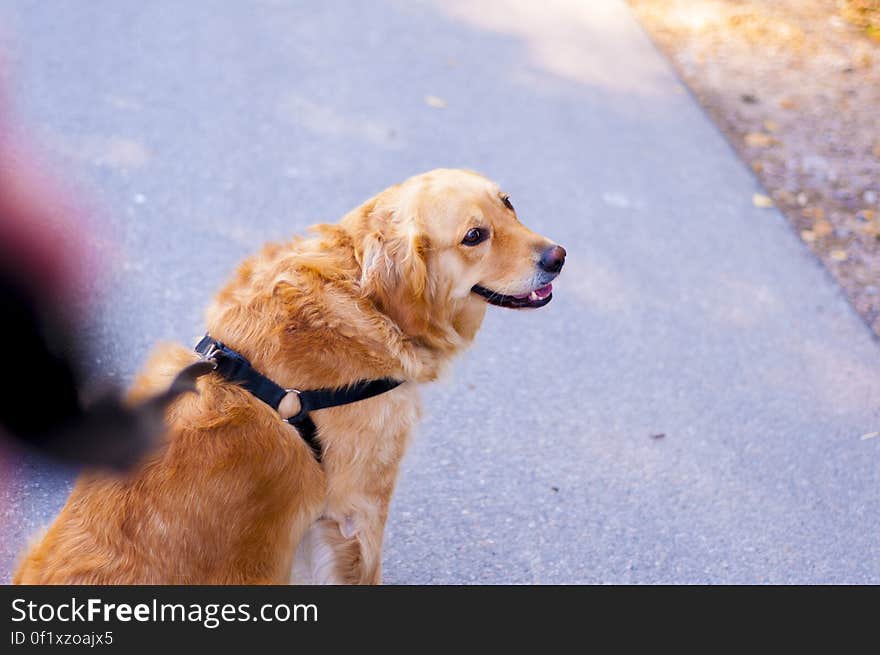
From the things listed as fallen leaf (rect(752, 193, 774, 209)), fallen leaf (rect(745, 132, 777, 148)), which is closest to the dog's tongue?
fallen leaf (rect(752, 193, 774, 209))

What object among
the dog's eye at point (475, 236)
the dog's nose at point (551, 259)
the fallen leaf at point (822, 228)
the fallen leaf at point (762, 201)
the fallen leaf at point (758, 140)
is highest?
the dog's eye at point (475, 236)

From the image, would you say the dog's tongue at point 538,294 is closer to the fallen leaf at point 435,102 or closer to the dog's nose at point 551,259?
the dog's nose at point 551,259

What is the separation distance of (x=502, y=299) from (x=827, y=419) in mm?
2276

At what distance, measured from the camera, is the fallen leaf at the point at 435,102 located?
638cm

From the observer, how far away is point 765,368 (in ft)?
15.2

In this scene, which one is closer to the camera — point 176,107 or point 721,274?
point 721,274

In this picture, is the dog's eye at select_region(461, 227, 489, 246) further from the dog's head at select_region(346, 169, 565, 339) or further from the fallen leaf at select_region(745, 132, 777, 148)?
the fallen leaf at select_region(745, 132, 777, 148)

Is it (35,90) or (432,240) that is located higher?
(432,240)

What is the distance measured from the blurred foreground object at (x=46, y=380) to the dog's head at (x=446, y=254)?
2.26ft

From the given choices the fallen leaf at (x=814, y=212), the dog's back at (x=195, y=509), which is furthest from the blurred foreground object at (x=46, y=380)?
the fallen leaf at (x=814, y=212)

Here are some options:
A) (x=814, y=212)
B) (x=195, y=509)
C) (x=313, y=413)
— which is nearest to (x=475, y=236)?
(x=313, y=413)

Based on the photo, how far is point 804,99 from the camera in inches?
281

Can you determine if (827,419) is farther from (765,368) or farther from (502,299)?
(502,299)
